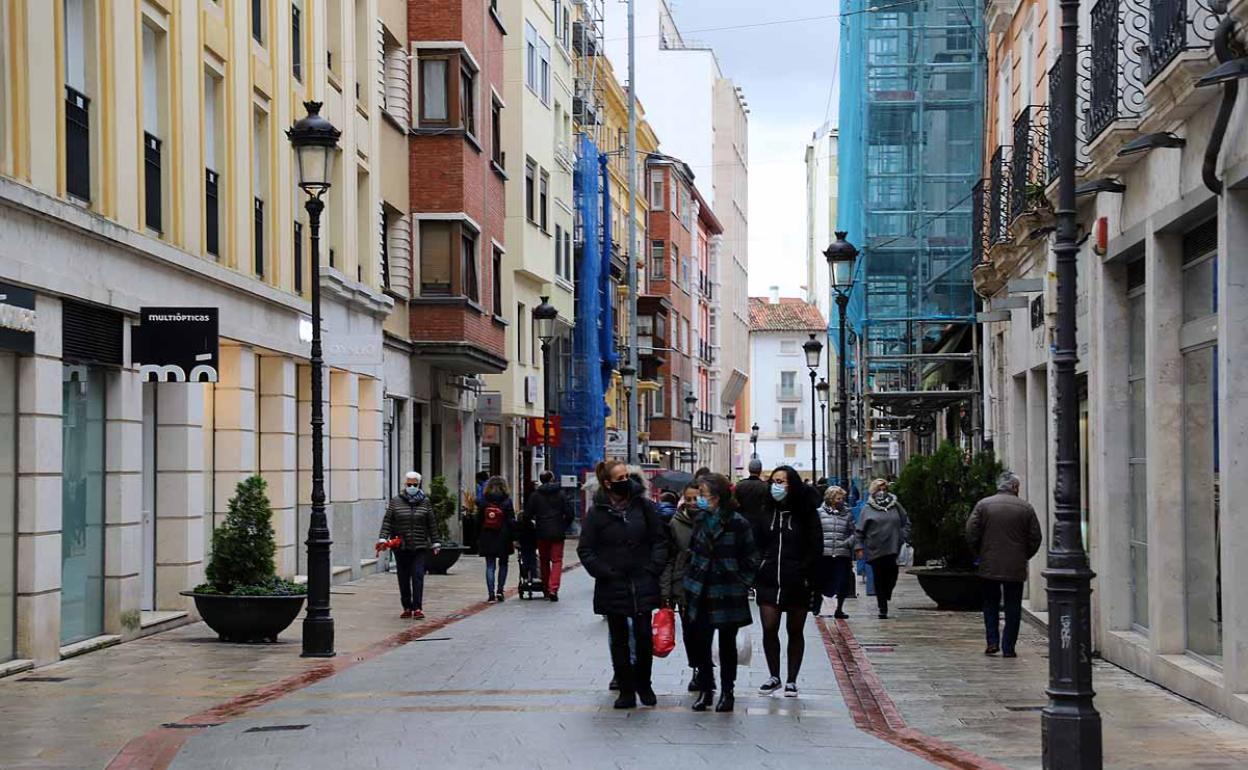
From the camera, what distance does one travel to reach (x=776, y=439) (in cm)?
13900

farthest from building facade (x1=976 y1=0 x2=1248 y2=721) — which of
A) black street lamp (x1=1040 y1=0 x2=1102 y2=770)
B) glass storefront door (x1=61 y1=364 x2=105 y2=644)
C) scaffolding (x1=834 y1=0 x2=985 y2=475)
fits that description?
scaffolding (x1=834 y1=0 x2=985 y2=475)

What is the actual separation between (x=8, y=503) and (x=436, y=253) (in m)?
21.0

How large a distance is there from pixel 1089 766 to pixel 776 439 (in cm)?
12890

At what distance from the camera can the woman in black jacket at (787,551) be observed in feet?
48.8

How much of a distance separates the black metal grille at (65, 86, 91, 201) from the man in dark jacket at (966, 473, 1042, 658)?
8.91 meters

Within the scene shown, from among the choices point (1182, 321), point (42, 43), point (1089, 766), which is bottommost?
point (1089, 766)

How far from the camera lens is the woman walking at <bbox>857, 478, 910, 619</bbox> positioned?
79.3 ft

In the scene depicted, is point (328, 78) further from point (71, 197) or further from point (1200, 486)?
point (1200, 486)

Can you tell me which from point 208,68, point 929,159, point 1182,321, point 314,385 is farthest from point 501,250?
point 1182,321

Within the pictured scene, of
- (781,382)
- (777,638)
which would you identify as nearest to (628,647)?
(777,638)

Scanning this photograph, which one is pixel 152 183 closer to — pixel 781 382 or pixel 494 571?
pixel 494 571

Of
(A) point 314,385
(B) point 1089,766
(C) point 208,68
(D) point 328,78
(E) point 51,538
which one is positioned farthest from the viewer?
(D) point 328,78

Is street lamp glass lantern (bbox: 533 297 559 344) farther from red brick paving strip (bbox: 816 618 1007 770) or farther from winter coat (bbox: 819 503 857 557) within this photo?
red brick paving strip (bbox: 816 618 1007 770)

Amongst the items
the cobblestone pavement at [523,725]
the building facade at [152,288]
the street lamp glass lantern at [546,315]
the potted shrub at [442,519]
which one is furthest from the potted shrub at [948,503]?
the street lamp glass lantern at [546,315]
